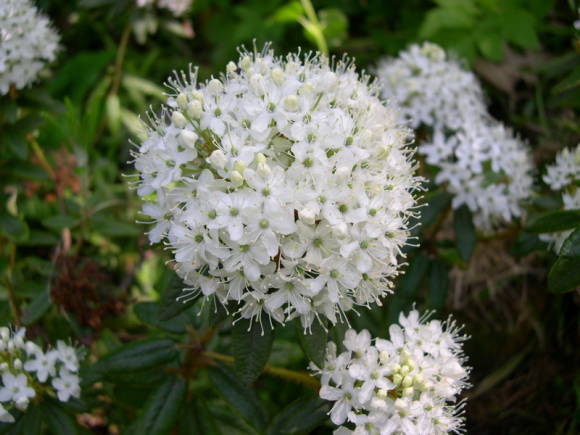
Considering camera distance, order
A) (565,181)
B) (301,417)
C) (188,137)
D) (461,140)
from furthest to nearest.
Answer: (461,140)
(565,181)
(301,417)
(188,137)

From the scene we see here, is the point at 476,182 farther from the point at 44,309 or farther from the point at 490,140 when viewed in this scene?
the point at 44,309

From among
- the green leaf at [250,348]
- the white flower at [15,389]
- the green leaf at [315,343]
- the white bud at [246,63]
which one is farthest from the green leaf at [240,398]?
the white bud at [246,63]

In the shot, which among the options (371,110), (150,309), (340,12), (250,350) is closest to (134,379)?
(150,309)

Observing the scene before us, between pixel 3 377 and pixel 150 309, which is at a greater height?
pixel 150 309

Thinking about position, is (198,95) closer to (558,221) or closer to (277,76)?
(277,76)

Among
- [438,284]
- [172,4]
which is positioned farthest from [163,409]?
[172,4]

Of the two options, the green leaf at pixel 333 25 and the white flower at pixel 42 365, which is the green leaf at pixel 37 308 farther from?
the green leaf at pixel 333 25
